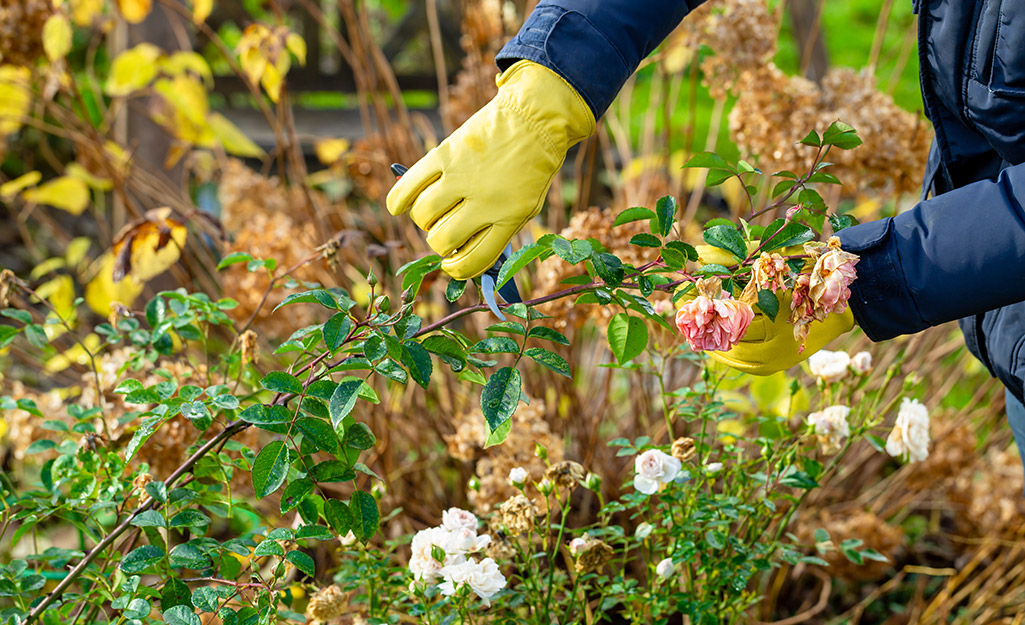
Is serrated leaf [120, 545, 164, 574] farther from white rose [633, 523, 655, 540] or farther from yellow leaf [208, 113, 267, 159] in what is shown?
yellow leaf [208, 113, 267, 159]

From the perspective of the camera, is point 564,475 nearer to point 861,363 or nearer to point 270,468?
point 270,468

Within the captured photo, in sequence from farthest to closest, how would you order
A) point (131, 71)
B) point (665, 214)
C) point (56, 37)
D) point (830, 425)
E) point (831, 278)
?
point (131, 71), point (56, 37), point (830, 425), point (665, 214), point (831, 278)

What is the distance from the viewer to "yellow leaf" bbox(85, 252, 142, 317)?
1.64 m

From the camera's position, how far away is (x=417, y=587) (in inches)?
31.4

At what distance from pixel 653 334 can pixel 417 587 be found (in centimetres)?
51

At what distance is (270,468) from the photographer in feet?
2.34

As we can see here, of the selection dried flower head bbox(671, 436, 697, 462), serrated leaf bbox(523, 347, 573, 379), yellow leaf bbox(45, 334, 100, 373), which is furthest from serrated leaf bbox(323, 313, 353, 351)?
yellow leaf bbox(45, 334, 100, 373)

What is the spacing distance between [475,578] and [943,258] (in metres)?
0.53

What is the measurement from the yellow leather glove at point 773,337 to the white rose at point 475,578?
322mm

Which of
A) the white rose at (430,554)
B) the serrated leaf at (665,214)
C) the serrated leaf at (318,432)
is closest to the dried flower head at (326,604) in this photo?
the white rose at (430,554)

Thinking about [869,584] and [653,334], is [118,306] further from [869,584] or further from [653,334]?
[869,584]

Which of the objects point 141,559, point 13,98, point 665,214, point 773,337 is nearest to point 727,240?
point 665,214

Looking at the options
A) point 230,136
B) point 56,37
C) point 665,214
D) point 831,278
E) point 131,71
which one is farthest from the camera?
point 230,136

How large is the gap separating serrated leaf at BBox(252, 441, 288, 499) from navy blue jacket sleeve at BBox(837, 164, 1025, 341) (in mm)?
551
